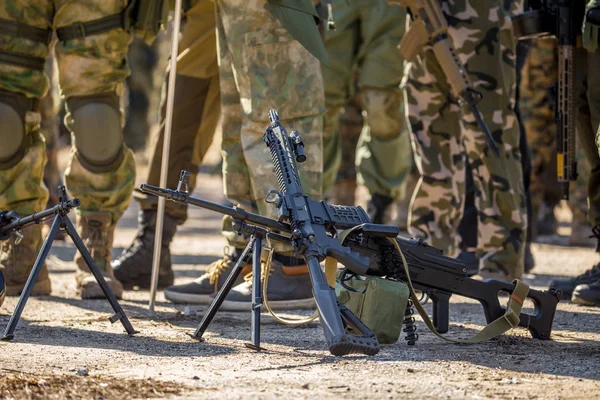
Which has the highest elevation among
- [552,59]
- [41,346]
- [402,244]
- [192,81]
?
[552,59]

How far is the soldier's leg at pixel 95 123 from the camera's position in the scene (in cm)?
465

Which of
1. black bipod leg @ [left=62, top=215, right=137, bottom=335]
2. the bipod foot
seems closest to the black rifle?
black bipod leg @ [left=62, top=215, right=137, bottom=335]

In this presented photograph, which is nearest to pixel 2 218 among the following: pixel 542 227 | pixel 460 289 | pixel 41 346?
pixel 41 346

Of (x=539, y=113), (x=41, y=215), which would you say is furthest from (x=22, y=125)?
(x=539, y=113)

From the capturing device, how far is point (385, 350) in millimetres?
3463

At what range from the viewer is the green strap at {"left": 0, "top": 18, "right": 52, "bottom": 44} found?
454 centimetres

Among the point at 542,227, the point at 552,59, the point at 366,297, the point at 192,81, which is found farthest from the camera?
the point at 542,227

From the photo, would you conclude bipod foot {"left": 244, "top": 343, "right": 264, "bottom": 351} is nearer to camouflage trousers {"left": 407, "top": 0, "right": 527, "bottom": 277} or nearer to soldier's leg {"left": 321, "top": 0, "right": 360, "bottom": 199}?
camouflage trousers {"left": 407, "top": 0, "right": 527, "bottom": 277}

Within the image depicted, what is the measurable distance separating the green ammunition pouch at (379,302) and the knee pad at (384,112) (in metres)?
3.10

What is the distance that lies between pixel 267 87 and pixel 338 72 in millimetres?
2224

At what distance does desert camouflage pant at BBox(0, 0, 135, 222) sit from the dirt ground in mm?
494

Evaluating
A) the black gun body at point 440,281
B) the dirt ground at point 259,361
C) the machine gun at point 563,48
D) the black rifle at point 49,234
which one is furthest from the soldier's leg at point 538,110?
the black rifle at point 49,234

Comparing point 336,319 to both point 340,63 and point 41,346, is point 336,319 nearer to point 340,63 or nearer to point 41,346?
point 41,346

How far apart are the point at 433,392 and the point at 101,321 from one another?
1.72 metres
